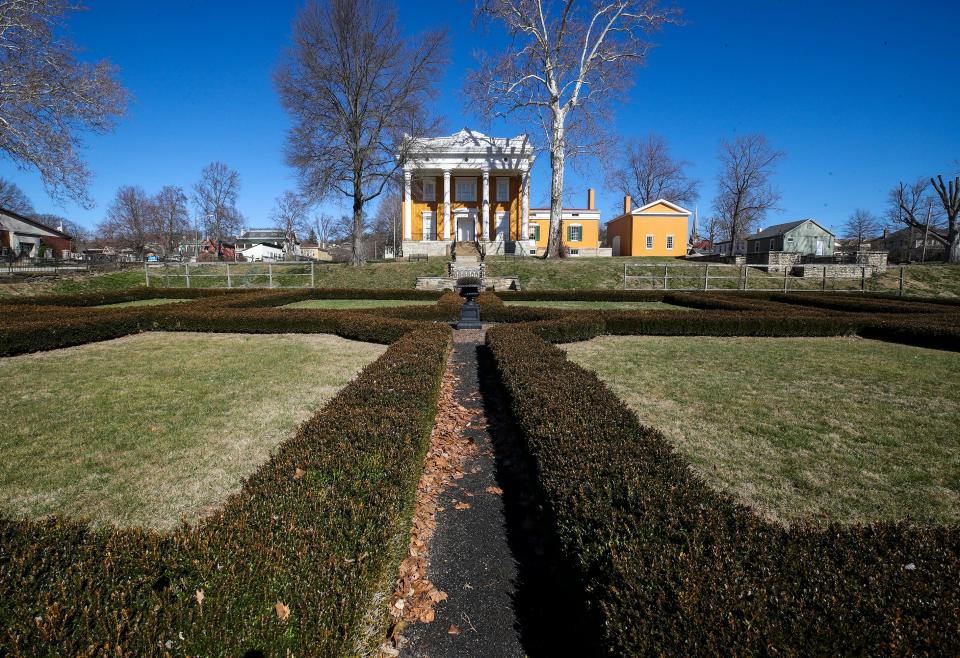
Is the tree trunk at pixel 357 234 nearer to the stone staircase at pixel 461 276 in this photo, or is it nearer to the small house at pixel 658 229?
the stone staircase at pixel 461 276

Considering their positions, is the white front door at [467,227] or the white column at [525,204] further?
the white front door at [467,227]

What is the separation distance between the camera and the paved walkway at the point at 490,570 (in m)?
2.31

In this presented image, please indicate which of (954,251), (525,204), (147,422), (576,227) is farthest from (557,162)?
(954,251)

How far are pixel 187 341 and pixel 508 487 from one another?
27.8 feet

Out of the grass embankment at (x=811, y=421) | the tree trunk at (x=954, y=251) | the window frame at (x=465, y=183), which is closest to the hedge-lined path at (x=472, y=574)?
the grass embankment at (x=811, y=421)

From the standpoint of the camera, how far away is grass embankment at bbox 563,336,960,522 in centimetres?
344

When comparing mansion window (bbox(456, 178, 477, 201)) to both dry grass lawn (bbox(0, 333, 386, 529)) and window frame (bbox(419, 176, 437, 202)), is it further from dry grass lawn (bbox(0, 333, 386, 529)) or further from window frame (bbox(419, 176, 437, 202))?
dry grass lawn (bbox(0, 333, 386, 529))

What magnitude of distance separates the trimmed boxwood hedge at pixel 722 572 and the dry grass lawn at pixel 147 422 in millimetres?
2654

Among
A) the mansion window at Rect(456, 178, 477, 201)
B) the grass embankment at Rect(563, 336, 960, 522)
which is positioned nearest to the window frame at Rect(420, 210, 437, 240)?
the mansion window at Rect(456, 178, 477, 201)

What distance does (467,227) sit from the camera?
119 feet

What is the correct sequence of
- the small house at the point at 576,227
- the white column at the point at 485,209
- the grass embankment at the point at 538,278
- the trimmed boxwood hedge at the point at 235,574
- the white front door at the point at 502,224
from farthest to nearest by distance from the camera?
the small house at the point at 576,227 → the white front door at the point at 502,224 → the white column at the point at 485,209 → the grass embankment at the point at 538,278 → the trimmed boxwood hedge at the point at 235,574

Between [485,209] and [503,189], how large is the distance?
331 cm

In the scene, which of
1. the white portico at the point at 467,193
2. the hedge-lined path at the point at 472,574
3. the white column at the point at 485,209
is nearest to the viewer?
the hedge-lined path at the point at 472,574

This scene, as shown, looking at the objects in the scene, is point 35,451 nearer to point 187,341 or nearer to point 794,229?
point 187,341
